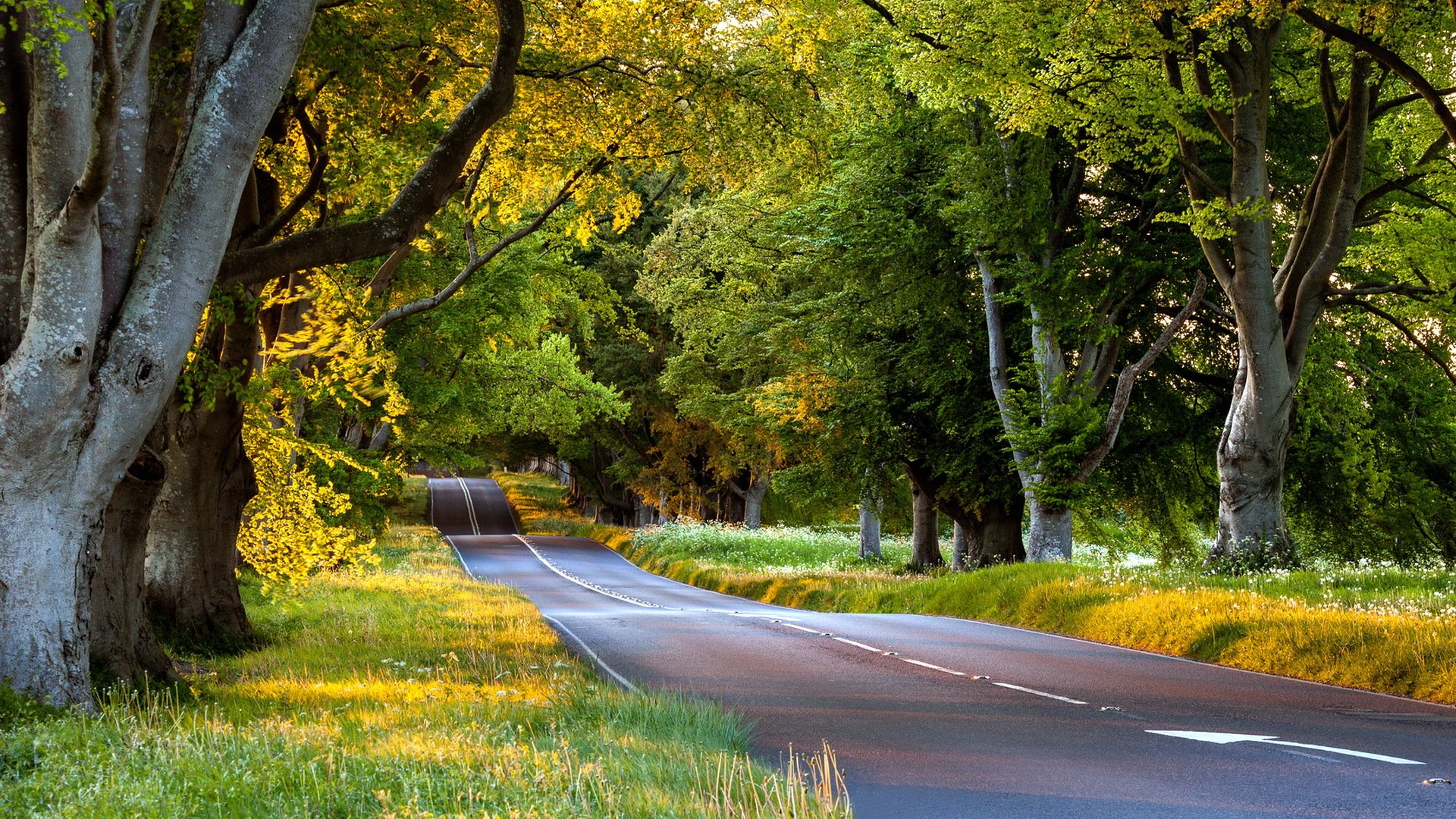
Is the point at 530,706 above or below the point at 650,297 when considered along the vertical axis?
below

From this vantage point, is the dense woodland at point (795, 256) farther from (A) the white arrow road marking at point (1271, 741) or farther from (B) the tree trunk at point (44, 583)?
(A) the white arrow road marking at point (1271, 741)

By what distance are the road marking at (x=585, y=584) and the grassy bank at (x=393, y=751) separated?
12.8 meters

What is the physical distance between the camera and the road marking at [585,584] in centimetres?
2427

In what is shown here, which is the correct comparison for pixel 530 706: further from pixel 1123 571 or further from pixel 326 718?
pixel 1123 571

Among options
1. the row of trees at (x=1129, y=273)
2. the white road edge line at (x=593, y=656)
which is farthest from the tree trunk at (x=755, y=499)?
the white road edge line at (x=593, y=656)

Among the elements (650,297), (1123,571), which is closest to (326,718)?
(1123,571)

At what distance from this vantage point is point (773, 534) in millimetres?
41531

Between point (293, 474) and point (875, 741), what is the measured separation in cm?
905

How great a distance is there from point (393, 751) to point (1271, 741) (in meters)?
5.49

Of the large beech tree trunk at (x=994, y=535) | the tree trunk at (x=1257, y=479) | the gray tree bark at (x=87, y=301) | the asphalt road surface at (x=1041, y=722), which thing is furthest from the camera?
the large beech tree trunk at (x=994, y=535)

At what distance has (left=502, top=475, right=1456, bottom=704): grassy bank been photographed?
10211 mm

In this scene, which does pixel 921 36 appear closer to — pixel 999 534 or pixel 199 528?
pixel 199 528

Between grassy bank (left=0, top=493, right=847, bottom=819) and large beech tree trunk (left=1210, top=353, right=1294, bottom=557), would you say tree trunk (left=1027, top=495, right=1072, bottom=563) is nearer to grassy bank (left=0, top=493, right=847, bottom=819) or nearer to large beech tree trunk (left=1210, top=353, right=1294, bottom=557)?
large beech tree trunk (left=1210, top=353, right=1294, bottom=557)

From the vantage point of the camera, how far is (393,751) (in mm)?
6109
